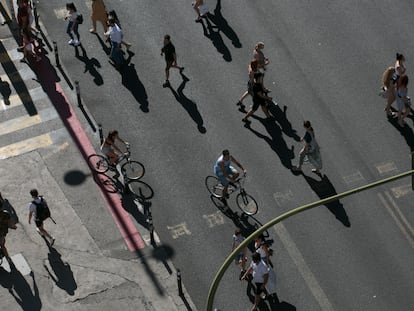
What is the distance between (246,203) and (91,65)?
7162 millimetres

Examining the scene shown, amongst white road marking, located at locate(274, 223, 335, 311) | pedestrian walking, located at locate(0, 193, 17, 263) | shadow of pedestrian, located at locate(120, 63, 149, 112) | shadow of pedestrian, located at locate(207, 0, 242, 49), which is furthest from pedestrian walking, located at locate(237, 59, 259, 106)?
pedestrian walking, located at locate(0, 193, 17, 263)

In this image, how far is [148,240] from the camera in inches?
921

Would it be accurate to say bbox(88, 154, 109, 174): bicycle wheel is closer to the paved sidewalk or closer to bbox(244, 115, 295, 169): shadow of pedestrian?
the paved sidewalk

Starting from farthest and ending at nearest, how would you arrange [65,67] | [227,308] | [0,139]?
[65,67] → [0,139] → [227,308]

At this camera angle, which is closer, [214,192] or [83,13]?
[214,192]

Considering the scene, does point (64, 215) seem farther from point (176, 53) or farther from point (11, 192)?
point (176, 53)

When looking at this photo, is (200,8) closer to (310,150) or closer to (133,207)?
(310,150)

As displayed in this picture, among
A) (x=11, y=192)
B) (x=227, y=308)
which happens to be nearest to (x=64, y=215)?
(x=11, y=192)

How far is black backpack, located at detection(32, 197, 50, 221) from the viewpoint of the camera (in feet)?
72.6

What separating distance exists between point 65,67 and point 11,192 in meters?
5.15

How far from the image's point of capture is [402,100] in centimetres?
2642

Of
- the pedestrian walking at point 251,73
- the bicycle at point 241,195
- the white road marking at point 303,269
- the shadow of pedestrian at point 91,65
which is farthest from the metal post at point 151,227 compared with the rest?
the shadow of pedestrian at point 91,65

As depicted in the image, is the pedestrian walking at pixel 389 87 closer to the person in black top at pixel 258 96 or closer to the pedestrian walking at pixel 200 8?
the person in black top at pixel 258 96

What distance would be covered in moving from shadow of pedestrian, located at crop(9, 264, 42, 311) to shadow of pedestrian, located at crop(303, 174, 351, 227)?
26.3ft
